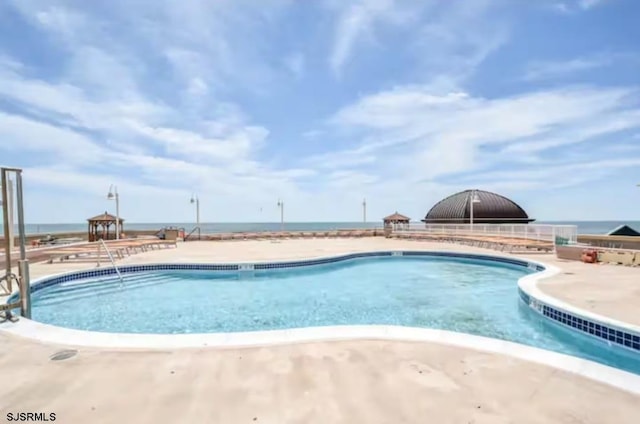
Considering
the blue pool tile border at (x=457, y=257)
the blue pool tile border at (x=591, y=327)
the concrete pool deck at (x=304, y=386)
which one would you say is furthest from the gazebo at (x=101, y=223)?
the blue pool tile border at (x=591, y=327)

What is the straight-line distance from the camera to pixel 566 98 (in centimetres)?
1121

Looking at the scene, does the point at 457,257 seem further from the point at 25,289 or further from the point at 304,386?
the point at 25,289

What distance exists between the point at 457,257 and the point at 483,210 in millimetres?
16249

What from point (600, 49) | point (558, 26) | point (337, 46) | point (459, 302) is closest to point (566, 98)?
point (600, 49)

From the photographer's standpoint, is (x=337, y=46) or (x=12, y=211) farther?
(x=337, y=46)

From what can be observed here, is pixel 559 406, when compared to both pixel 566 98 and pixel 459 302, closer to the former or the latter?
pixel 459 302

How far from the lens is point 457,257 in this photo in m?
11.9

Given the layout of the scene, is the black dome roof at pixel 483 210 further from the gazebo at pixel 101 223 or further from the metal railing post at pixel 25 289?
the metal railing post at pixel 25 289

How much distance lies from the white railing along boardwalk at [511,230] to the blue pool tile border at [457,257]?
131 inches

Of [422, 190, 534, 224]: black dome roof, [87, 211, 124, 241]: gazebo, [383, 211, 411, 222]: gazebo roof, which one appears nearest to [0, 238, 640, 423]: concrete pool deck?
[87, 211, 124, 241]: gazebo

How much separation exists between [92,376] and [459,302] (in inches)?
233

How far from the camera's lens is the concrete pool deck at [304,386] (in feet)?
6.66

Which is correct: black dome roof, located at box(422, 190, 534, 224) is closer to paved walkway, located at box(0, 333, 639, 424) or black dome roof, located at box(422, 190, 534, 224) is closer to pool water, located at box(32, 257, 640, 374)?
pool water, located at box(32, 257, 640, 374)

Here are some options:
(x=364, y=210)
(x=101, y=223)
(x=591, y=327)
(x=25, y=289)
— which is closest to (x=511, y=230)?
(x=591, y=327)
